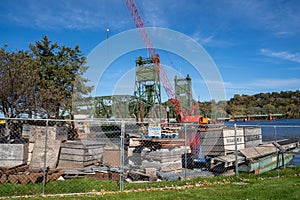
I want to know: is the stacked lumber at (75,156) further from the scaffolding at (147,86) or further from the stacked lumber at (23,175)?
the scaffolding at (147,86)

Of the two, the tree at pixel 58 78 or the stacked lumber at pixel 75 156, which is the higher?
the tree at pixel 58 78

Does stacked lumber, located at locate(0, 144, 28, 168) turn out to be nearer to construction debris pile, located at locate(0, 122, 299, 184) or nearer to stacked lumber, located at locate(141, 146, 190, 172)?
construction debris pile, located at locate(0, 122, 299, 184)

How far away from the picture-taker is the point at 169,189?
7.14m

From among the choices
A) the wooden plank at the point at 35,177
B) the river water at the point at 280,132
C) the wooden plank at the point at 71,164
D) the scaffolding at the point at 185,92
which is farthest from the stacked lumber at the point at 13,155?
the scaffolding at the point at 185,92

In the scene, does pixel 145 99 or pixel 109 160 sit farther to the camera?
pixel 145 99

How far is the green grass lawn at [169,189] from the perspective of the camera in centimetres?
614

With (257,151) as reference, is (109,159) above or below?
below

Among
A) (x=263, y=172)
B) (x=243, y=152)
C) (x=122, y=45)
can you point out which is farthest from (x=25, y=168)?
(x=122, y=45)

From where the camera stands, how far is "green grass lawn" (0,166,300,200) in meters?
6.14

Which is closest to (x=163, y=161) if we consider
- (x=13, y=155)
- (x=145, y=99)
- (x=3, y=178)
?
(x=3, y=178)

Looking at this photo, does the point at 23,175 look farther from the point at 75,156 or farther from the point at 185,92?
the point at 185,92

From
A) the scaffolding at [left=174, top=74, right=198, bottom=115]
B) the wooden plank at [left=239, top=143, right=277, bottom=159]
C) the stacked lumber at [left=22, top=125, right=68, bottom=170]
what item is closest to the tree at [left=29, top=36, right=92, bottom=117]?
the stacked lumber at [left=22, top=125, right=68, bottom=170]

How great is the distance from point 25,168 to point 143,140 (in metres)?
6.53

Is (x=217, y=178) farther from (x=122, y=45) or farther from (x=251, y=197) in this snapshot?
(x=122, y=45)
